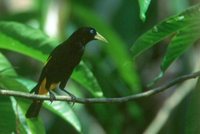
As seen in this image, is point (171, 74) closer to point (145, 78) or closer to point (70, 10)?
point (145, 78)

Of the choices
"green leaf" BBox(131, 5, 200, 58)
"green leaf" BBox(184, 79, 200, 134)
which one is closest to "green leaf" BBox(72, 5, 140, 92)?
"green leaf" BBox(131, 5, 200, 58)

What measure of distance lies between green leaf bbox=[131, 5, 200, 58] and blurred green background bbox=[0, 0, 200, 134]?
1.34 meters

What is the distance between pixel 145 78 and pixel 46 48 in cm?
319

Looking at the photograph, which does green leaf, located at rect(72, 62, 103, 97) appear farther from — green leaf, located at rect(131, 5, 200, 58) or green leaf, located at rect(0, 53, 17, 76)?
green leaf, located at rect(131, 5, 200, 58)

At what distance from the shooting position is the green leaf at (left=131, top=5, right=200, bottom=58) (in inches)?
115

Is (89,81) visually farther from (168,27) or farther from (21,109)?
(168,27)

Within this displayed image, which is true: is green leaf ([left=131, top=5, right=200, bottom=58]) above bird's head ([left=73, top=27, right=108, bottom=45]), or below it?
above

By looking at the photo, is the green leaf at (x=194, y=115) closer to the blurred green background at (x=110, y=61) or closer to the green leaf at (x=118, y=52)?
the blurred green background at (x=110, y=61)

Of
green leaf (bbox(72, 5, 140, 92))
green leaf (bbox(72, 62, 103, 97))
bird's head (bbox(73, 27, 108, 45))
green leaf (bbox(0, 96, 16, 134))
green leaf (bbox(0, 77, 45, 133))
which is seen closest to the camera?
green leaf (bbox(0, 96, 16, 134))

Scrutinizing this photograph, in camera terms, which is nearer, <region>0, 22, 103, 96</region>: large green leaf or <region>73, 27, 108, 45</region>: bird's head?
<region>0, 22, 103, 96</region>: large green leaf

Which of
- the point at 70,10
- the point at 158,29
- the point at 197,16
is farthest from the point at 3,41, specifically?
the point at 70,10

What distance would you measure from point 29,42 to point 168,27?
0.84m

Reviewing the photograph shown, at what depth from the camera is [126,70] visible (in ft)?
16.1

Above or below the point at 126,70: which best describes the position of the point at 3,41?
above
